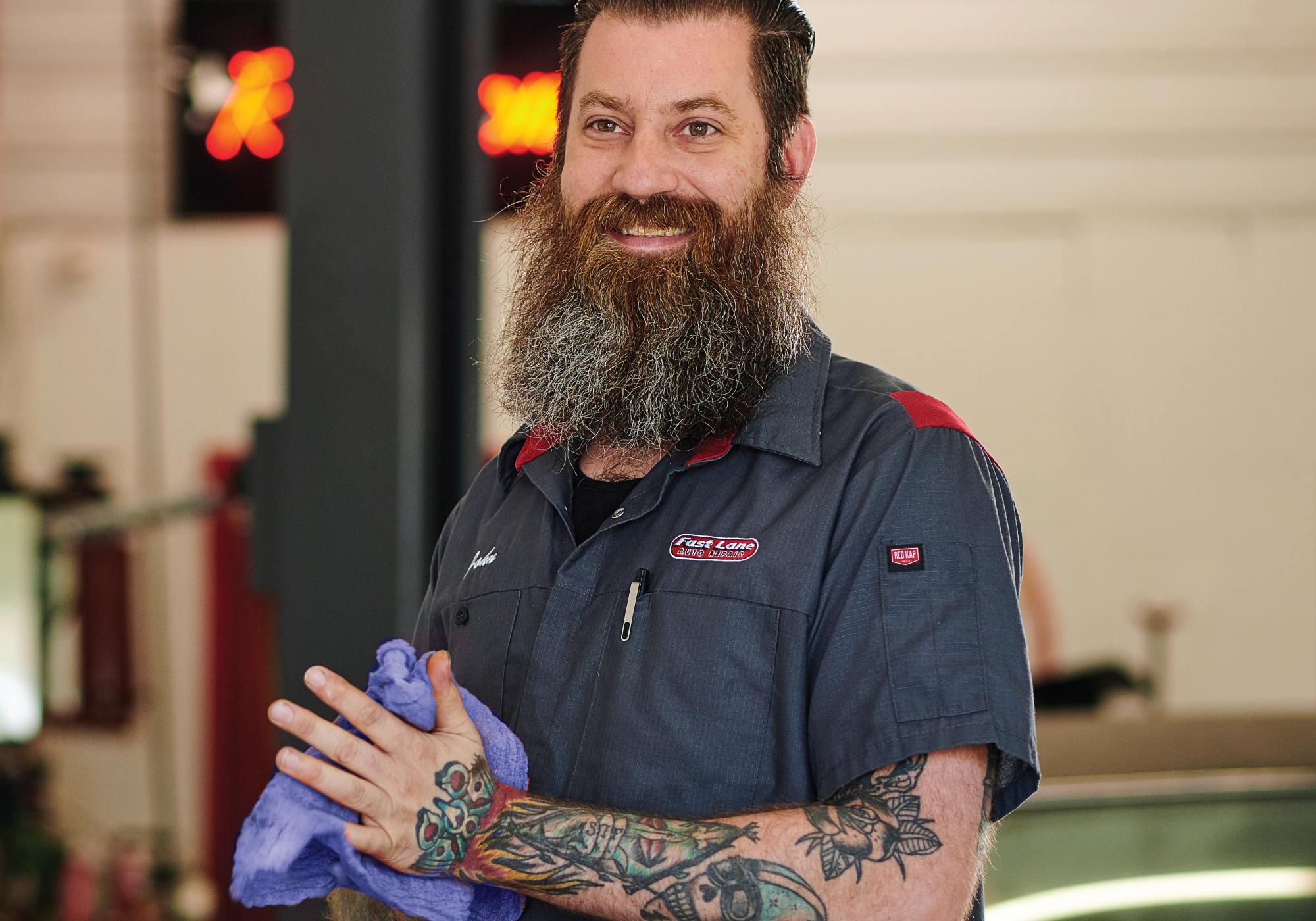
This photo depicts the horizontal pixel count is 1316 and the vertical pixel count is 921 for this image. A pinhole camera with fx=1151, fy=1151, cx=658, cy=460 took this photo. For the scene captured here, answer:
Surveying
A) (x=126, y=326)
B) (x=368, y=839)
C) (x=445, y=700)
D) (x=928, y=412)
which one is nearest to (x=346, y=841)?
(x=368, y=839)

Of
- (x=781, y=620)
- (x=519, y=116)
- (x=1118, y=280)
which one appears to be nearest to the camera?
(x=781, y=620)

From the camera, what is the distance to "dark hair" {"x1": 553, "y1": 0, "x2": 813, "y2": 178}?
1054 millimetres

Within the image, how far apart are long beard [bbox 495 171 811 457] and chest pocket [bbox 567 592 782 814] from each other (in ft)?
0.70

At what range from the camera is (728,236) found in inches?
43.3

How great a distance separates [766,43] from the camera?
1084 mm

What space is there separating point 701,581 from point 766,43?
509mm

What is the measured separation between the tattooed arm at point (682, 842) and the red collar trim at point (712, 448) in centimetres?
32

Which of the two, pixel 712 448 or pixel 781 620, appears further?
pixel 712 448

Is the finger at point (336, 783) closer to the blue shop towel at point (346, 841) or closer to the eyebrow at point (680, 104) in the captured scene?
the blue shop towel at point (346, 841)

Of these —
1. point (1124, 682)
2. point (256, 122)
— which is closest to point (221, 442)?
point (256, 122)

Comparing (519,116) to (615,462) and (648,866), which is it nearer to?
(615,462)

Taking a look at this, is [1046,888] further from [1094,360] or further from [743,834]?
[1094,360]

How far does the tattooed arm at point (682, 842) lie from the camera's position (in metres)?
0.85

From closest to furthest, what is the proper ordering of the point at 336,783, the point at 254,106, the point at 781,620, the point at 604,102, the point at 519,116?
the point at 336,783
the point at 781,620
the point at 604,102
the point at 519,116
the point at 254,106
